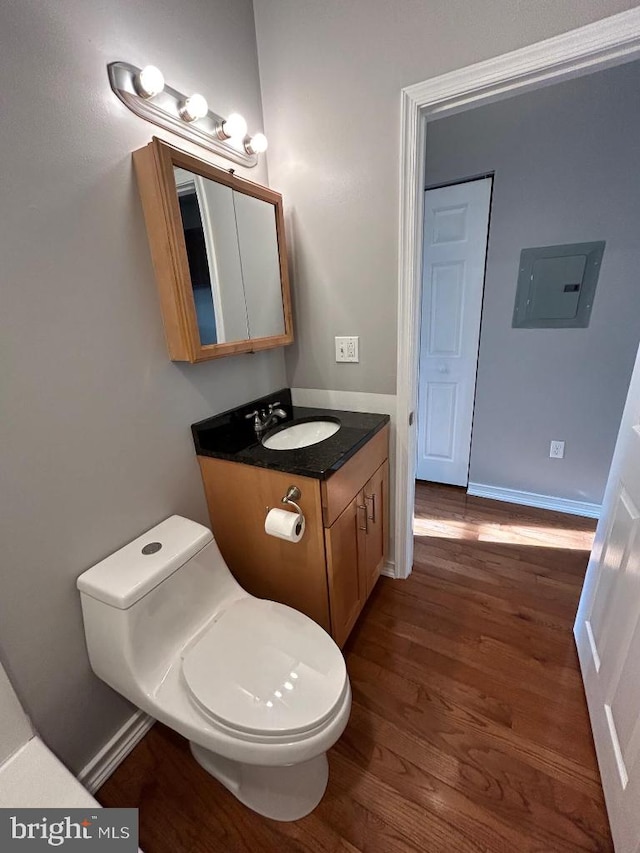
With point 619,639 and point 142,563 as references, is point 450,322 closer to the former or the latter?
point 619,639

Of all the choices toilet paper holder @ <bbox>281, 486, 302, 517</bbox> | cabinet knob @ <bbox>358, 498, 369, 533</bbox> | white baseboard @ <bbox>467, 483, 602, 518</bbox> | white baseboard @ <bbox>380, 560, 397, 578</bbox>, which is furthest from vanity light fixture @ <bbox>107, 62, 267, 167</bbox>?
white baseboard @ <bbox>467, 483, 602, 518</bbox>

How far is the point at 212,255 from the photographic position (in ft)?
3.90

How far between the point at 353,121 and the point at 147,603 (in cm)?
172

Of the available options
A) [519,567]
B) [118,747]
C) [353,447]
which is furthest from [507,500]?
[118,747]

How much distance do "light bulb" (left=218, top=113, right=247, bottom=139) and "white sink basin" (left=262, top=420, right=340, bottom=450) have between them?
1093 mm

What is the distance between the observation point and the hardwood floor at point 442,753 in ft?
3.07

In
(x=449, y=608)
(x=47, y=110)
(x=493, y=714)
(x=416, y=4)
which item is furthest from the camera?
(x=449, y=608)

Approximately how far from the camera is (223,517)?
1373mm

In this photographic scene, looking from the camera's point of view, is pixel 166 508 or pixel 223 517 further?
pixel 223 517

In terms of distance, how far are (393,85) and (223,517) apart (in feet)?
5.39

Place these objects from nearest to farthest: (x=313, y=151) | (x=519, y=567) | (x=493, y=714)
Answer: (x=493, y=714), (x=313, y=151), (x=519, y=567)

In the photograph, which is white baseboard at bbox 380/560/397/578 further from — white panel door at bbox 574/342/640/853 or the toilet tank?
the toilet tank

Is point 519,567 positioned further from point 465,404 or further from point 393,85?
point 393,85

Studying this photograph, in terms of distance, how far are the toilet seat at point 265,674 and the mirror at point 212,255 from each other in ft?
2.77
